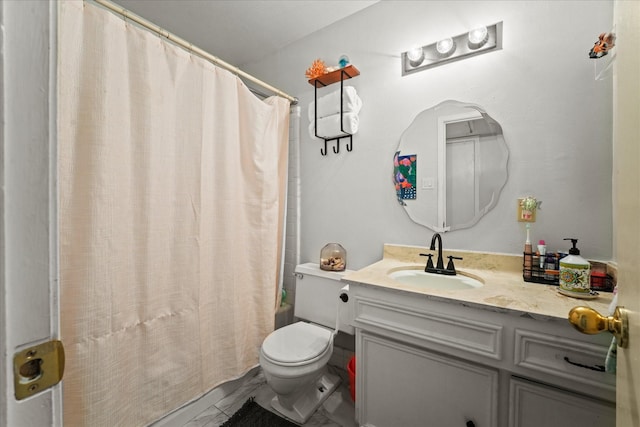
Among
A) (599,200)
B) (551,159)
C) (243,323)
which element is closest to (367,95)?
(551,159)

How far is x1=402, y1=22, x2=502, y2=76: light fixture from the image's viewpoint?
4.57 feet

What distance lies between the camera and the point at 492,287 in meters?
1.17

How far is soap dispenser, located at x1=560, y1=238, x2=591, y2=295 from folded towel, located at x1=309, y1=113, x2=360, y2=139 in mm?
1258

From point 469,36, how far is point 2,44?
1735 millimetres

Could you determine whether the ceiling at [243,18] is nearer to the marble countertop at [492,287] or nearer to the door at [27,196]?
the marble countertop at [492,287]

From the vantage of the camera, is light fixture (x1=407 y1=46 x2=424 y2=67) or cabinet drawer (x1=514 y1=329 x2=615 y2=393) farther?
light fixture (x1=407 y1=46 x2=424 y2=67)

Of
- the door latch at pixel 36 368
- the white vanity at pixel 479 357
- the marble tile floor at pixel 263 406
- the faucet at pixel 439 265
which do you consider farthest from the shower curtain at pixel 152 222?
the faucet at pixel 439 265

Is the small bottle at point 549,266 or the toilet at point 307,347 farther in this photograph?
the toilet at point 307,347

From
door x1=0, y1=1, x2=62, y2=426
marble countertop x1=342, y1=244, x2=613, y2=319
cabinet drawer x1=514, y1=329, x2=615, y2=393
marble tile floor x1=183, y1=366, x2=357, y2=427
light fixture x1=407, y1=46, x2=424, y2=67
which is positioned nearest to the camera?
door x1=0, y1=1, x2=62, y2=426

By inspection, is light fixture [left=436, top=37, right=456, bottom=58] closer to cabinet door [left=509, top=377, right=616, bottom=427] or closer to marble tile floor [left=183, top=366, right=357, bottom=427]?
cabinet door [left=509, top=377, right=616, bottom=427]

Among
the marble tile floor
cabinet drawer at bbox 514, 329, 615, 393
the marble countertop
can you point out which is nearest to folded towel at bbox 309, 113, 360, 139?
the marble countertop

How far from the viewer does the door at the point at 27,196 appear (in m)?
0.32

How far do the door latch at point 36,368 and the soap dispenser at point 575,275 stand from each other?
56.8 inches

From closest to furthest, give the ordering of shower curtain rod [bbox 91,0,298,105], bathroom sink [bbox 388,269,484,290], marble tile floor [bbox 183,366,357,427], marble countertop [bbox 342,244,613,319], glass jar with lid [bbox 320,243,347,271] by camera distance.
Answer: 1. marble countertop [bbox 342,244,613,319]
2. shower curtain rod [bbox 91,0,298,105]
3. bathroom sink [bbox 388,269,484,290]
4. marble tile floor [bbox 183,366,357,427]
5. glass jar with lid [bbox 320,243,347,271]
